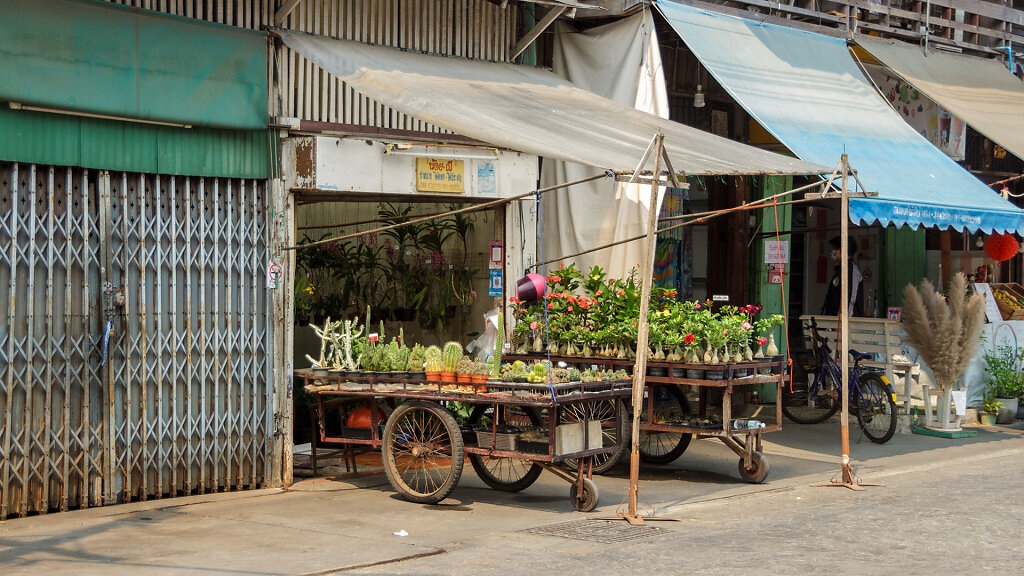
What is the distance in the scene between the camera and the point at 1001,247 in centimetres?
1529

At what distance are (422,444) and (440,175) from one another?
2.75 m

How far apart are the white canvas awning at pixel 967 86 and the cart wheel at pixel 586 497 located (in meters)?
7.35

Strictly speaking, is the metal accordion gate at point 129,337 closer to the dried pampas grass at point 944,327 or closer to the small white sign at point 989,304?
the dried pampas grass at point 944,327

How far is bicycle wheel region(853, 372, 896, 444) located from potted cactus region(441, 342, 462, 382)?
543 centimetres

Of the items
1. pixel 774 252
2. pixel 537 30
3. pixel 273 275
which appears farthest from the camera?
pixel 774 252

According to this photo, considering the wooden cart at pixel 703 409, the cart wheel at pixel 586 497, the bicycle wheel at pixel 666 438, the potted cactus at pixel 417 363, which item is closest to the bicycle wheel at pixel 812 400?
the bicycle wheel at pixel 666 438

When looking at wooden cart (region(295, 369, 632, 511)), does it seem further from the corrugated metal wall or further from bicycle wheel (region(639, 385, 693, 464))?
the corrugated metal wall

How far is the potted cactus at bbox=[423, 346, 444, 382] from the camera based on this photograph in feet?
28.8

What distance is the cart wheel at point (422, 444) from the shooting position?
8383 millimetres

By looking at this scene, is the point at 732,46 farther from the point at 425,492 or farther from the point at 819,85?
the point at 425,492

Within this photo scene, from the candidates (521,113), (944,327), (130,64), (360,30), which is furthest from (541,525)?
(944,327)

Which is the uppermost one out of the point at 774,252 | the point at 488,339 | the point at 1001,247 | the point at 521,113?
the point at 521,113

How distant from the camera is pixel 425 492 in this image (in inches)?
346

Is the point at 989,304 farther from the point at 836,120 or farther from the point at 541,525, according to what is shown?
the point at 541,525
